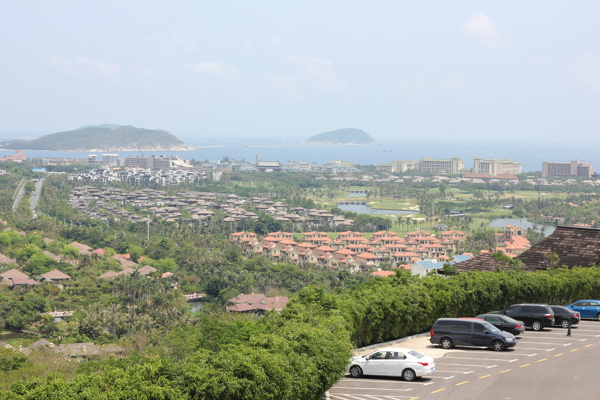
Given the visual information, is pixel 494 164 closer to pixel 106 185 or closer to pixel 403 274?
pixel 106 185

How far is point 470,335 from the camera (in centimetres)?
1691

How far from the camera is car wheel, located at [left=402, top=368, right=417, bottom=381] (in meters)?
14.0

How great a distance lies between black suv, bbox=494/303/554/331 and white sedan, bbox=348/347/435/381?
693cm

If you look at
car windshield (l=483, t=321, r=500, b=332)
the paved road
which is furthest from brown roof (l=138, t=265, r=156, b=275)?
car windshield (l=483, t=321, r=500, b=332)

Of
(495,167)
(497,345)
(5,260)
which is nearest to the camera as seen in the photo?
(497,345)

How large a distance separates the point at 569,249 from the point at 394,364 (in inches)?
637

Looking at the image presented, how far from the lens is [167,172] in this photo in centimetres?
15725

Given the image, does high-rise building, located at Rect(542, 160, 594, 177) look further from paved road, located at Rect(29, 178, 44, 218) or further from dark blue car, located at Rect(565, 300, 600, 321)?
dark blue car, located at Rect(565, 300, 600, 321)

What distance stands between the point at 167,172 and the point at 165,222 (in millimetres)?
71713

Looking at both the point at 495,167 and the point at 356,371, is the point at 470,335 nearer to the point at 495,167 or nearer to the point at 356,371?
the point at 356,371

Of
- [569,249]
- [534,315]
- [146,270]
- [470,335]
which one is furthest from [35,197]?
[470,335]

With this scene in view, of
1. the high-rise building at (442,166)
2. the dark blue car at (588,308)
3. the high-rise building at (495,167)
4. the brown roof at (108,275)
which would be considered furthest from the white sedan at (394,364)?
the high-rise building at (442,166)

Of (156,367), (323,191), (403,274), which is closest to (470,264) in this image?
(403,274)

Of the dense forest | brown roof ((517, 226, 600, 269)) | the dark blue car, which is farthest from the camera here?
brown roof ((517, 226, 600, 269))
